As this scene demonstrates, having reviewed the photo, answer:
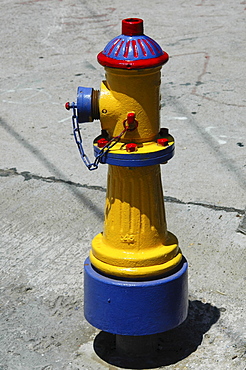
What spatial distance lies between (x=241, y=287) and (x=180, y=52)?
5.17 metres

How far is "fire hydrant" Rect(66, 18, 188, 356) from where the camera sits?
314 centimetres

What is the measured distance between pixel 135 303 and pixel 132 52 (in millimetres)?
1192

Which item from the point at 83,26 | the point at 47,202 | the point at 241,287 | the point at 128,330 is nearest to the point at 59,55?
the point at 83,26

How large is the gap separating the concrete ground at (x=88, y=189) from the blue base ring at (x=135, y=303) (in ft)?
0.96

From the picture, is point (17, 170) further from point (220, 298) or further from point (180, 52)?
point (180, 52)

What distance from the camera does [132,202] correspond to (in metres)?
3.27

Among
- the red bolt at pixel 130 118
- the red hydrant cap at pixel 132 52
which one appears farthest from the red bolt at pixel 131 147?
the red hydrant cap at pixel 132 52

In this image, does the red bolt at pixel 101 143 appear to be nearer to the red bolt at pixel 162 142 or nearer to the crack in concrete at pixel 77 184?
the red bolt at pixel 162 142

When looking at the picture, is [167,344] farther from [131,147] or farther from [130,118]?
[130,118]

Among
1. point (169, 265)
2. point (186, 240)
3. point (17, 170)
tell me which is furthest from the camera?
point (17, 170)

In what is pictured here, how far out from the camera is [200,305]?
3955 millimetres

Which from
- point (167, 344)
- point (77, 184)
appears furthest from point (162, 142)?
point (77, 184)

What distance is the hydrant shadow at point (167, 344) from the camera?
137 inches

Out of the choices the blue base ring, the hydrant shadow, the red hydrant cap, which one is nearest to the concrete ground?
the hydrant shadow
